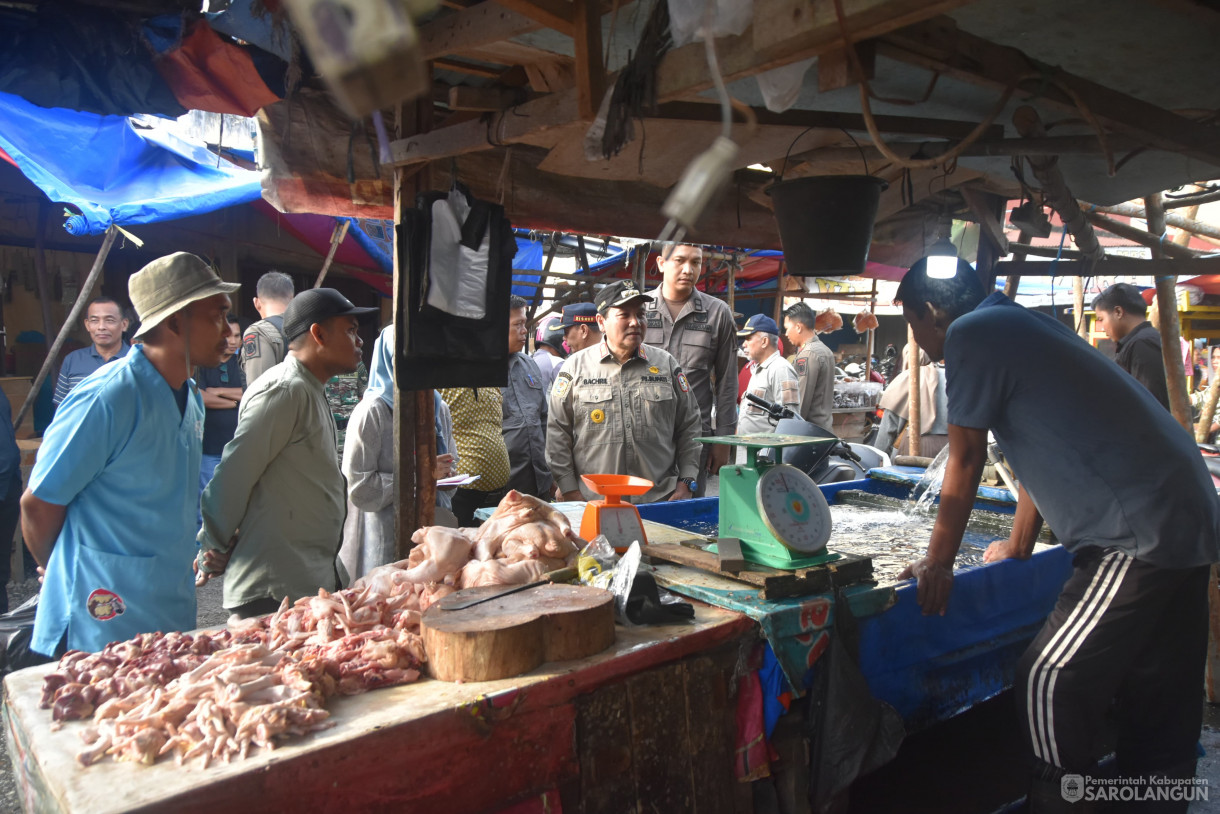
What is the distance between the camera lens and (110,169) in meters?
6.28

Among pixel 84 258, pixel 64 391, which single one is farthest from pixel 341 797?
pixel 84 258

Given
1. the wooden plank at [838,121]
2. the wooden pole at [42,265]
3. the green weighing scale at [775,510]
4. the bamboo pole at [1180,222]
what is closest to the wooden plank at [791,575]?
the green weighing scale at [775,510]

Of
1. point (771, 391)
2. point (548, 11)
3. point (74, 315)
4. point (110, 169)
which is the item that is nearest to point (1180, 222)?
point (771, 391)

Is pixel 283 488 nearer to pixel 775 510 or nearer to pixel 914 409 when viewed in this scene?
pixel 775 510

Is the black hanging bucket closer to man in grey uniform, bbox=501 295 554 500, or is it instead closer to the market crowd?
the market crowd

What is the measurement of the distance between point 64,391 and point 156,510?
4.35m

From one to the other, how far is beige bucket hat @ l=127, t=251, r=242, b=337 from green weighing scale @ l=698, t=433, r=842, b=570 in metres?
1.90

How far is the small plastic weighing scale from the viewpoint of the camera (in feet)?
8.86

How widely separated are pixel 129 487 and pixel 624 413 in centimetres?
275

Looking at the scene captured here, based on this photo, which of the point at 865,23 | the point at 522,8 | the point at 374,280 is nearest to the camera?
the point at 865,23

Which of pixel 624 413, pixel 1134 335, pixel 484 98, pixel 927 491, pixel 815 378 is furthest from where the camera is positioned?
pixel 815 378

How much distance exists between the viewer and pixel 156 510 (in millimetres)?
2670

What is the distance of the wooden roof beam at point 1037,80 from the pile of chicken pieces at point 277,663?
1982 mm

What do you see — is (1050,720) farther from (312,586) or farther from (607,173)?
(607,173)
